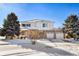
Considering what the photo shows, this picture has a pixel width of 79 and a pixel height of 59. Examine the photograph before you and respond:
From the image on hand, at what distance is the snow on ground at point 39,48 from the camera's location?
9.34m

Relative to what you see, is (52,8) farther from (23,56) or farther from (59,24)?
(23,56)

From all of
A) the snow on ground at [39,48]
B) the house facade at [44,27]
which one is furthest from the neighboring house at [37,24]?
the snow on ground at [39,48]

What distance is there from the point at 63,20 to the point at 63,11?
0.45ft

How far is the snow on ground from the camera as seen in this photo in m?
9.34

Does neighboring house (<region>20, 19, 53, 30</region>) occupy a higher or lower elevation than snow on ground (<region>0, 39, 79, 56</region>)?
higher

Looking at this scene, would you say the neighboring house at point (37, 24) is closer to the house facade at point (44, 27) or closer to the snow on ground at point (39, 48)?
the house facade at point (44, 27)

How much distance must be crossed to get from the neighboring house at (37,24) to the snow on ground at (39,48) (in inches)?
8.0

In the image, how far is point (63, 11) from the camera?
30.7 ft

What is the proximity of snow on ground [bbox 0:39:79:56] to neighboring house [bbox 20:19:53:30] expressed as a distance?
0.20m

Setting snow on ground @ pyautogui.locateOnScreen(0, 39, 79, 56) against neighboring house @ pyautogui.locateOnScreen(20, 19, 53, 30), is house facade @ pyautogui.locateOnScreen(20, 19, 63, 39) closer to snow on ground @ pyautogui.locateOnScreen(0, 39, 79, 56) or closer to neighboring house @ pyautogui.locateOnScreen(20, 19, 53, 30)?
neighboring house @ pyautogui.locateOnScreen(20, 19, 53, 30)

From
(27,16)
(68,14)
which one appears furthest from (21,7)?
(68,14)

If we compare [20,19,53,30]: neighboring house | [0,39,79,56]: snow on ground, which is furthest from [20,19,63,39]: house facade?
[0,39,79,56]: snow on ground

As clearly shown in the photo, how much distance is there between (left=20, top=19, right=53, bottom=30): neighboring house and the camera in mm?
9367

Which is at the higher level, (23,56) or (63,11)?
(63,11)
